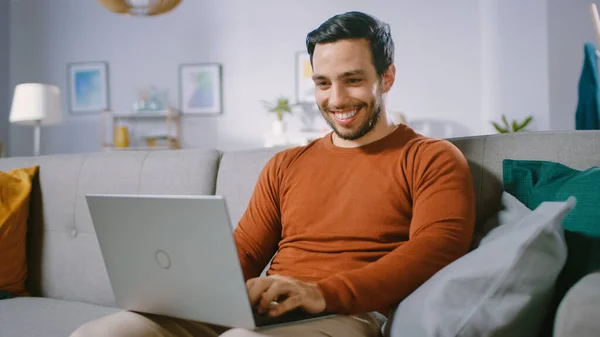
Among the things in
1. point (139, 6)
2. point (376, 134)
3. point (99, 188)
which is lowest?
point (99, 188)

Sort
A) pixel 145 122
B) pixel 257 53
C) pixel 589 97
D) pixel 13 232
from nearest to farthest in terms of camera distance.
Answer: pixel 13 232 → pixel 589 97 → pixel 257 53 → pixel 145 122

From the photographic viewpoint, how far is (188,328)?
102cm

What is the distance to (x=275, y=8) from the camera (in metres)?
5.17

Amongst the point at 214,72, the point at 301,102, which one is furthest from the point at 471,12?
the point at 214,72

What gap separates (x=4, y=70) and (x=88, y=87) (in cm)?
84

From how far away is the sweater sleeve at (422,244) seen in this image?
988mm

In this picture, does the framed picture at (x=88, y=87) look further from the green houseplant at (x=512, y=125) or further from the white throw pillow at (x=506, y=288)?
the white throw pillow at (x=506, y=288)

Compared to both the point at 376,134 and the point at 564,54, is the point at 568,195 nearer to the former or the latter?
the point at 376,134

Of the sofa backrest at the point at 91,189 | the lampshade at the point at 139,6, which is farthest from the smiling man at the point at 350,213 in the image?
the lampshade at the point at 139,6

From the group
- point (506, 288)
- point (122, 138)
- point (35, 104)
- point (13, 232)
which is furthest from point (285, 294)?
point (122, 138)

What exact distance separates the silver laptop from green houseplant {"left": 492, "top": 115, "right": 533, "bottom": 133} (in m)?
3.47

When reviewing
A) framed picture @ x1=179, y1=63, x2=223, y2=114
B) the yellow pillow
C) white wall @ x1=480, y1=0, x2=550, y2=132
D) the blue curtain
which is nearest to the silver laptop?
the yellow pillow

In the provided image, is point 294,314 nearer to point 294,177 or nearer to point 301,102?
point 294,177

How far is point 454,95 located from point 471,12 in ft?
2.42
